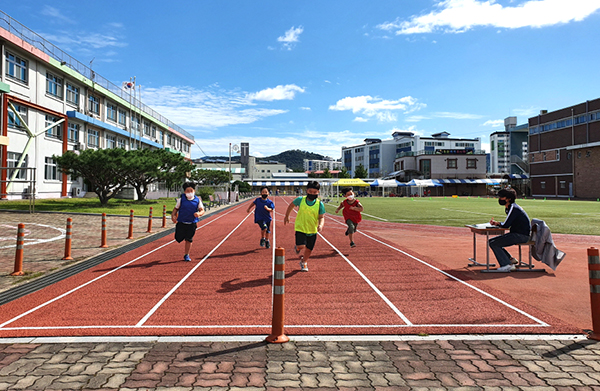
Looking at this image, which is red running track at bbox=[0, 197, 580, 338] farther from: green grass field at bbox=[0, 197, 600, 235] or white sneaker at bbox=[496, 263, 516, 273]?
green grass field at bbox=[0, 197, 600, 235]

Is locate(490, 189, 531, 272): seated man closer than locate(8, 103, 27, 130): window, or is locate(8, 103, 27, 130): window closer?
locate(490, 189, 531, 272): seated man

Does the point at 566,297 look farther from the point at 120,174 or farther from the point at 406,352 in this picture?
the point at 120,174

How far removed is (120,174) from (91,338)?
2608 centimetres

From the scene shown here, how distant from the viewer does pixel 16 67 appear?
1089 inches

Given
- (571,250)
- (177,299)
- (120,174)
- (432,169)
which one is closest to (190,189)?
(177,299)

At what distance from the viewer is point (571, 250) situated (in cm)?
1066

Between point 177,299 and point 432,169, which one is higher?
point 432,169

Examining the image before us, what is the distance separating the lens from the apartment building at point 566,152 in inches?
2217

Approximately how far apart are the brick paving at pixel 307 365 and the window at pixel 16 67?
3029cm

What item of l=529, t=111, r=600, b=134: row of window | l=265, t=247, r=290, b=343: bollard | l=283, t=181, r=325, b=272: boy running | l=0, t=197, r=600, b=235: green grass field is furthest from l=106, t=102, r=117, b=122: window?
l=529, t=111, r=600, b=134: row of window

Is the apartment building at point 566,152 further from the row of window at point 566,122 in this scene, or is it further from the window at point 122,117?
the window at point 122,117

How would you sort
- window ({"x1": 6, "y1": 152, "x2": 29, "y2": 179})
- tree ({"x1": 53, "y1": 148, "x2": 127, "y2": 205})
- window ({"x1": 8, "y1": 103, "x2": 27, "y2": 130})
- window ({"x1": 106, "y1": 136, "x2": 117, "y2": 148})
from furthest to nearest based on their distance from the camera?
window ({"x1": 106, "y1": 136, "x2": 117, "y2": 148})
window ({"x1": 6, "y1": 152, "x2": 29, "y2": 179})
window ({"x1": 8, "y1": 103, "x2": 27, "y2": 130})
tree ({"x1": 53, "y1": 148, "x2": 127, "y2": 205})

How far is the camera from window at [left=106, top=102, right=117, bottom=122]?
42888 millimetres

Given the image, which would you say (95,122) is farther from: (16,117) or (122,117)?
(16,117)
